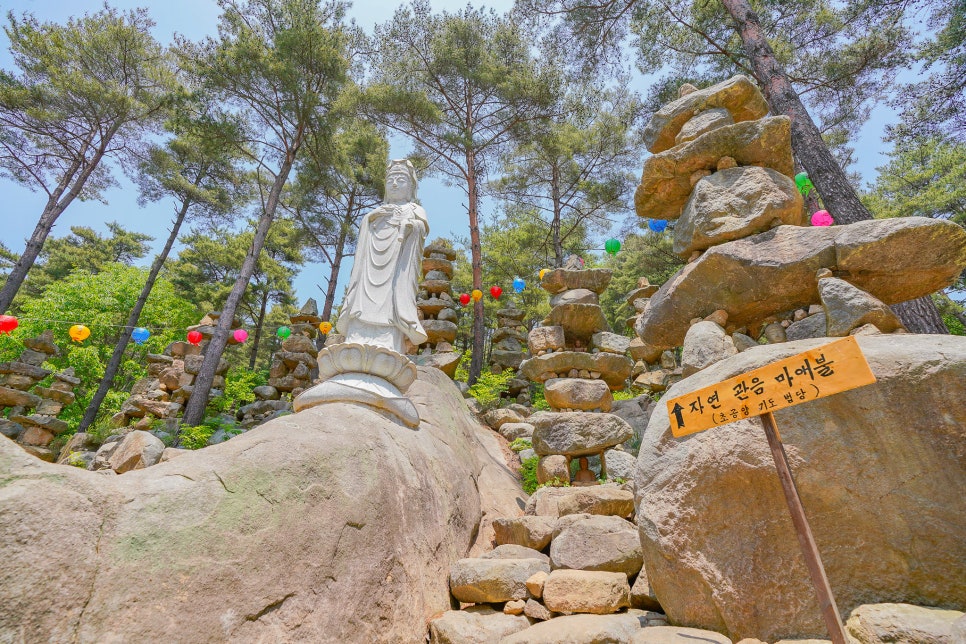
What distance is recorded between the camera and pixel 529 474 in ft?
19.7

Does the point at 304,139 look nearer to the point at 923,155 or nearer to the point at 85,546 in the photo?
the point at 85,546

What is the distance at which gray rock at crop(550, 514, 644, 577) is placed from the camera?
2.77 m

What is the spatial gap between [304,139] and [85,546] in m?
12.6

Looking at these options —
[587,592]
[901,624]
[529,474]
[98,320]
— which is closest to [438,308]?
[529,474]

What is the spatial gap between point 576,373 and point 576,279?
1469mm

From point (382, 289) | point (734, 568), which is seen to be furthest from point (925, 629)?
point (382, 289)

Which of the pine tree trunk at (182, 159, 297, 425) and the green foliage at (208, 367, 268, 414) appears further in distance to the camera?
the green foliage at (208, 367, 268, 414)

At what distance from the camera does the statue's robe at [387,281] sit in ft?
14.4

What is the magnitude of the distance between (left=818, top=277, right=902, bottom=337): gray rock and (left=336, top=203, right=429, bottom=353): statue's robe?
3.22m

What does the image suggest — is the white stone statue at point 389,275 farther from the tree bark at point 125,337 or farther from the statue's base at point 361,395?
the tree bark at point 125,337

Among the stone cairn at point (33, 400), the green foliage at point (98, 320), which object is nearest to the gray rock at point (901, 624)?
the stone cairn at point (33, 400)

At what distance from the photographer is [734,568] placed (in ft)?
6.69

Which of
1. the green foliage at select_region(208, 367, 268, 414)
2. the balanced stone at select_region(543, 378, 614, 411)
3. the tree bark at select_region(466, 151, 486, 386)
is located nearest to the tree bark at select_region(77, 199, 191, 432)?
the green foliage at select_region(208, 367, 268, 414)

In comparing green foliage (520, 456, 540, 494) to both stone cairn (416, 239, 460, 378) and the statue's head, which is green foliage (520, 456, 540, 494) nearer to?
the statue's head
